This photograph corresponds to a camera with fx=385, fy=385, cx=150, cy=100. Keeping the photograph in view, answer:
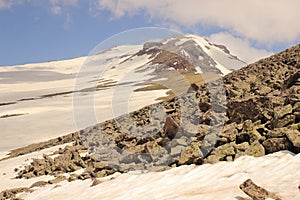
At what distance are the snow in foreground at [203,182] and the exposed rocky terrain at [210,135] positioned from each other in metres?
0.61

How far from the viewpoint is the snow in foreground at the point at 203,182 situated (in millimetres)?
9312

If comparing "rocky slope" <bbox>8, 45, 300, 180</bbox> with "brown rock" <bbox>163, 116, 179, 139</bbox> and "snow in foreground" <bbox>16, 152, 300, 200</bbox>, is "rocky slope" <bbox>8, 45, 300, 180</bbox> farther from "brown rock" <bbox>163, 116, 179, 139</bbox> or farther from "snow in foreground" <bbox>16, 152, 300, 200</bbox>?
"snow in foreground" <bbox>16, 152, 300, 200</bbox>

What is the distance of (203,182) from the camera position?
35.0 feet

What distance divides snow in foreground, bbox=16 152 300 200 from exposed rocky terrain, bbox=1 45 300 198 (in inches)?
23.9

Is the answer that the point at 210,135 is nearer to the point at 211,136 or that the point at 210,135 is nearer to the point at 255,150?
the point at 211,136

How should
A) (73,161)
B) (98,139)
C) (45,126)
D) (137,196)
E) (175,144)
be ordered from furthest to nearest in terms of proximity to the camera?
1. (45,126)
2. (98,139)
3. (73,161)
4. (175,144)
5. (137,196)

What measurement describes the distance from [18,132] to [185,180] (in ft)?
157

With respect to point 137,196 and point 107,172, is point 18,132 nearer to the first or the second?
point 107,172

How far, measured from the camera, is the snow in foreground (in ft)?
30.6

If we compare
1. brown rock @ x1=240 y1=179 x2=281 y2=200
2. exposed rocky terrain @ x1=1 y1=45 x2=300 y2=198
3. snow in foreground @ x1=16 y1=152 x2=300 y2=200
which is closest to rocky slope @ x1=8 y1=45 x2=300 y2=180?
exposed rocky terrain @ x1=1 y1=45 x2=300 y2=198

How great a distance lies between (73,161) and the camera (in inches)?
720

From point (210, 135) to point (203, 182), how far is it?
375 cm

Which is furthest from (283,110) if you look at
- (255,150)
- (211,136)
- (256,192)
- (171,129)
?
(256,192)

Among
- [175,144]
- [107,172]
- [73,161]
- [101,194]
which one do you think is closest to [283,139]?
[175,144]
